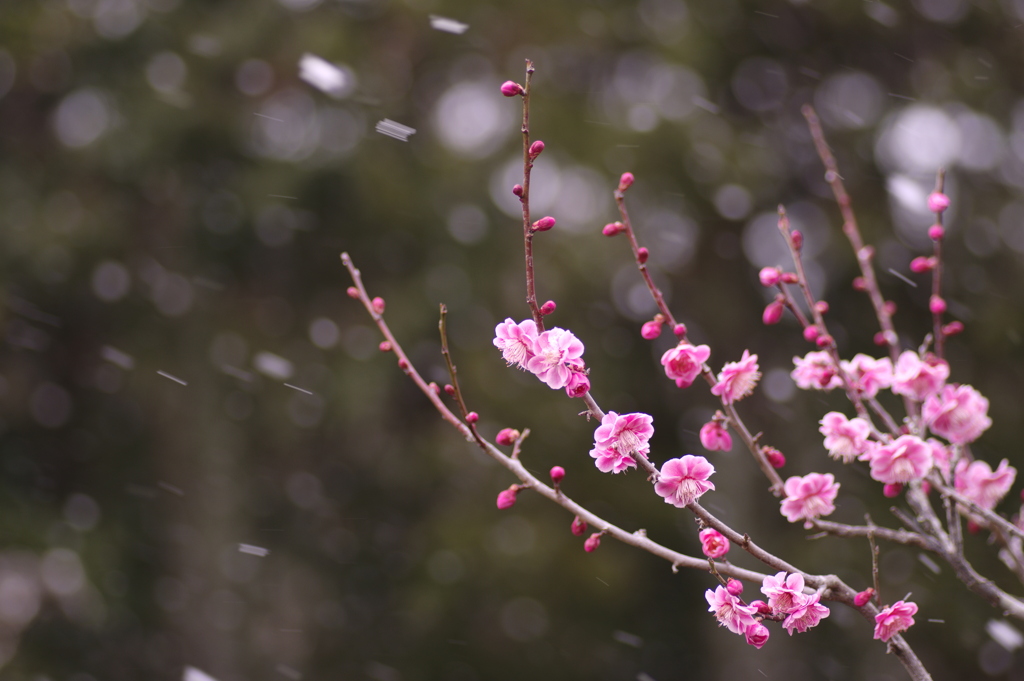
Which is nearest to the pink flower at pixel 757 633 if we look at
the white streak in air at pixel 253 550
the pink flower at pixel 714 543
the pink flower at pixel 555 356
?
the pink flower at pixel 714 543

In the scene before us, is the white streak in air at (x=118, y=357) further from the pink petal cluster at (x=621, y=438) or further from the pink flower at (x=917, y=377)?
the pink flower at (x=917, y=377)

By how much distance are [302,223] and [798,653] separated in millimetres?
5193

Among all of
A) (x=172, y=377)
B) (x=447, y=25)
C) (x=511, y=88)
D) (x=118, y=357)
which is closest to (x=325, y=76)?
(x=447, y=25)

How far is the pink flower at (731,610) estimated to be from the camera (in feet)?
3.38

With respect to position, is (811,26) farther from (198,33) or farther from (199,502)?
(199,502)

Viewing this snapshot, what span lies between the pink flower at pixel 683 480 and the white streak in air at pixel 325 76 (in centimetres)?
496

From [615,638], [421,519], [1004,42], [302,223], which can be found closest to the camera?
[1004,42]

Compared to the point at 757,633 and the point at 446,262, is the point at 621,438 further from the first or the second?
the point at 446,262

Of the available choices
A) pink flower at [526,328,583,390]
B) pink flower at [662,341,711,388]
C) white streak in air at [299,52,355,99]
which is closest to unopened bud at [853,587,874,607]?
pink flower at [662,341,711,388]

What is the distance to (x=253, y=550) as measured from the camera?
19.9 feet

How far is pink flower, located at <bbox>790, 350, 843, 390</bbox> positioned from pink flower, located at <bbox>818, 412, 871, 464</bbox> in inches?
5.5

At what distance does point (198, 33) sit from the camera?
18.2 feet

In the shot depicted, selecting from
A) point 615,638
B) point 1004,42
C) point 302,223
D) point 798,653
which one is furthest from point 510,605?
point 1004,42

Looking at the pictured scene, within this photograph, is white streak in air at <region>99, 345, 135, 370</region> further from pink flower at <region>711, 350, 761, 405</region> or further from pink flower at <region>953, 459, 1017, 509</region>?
pink flower at <region>953, 459, 1017, 509</region>
